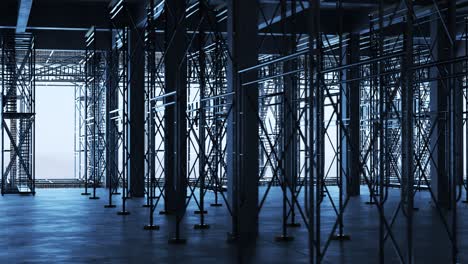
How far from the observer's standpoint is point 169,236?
1363 cm

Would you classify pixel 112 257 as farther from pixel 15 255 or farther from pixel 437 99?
pixel 437 99

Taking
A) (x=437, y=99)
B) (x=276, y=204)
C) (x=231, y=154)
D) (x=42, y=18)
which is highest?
(x=42, y=18)

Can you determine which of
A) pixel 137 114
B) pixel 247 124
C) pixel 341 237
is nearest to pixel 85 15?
pixel 137 114

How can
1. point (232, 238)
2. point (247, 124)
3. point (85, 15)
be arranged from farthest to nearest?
point (85, 15)
point (247, 124)
point (232, 238)

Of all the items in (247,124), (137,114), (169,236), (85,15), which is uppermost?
(85,15)

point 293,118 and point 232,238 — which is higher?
point 293,118

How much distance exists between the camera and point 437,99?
A: 66.0 feet

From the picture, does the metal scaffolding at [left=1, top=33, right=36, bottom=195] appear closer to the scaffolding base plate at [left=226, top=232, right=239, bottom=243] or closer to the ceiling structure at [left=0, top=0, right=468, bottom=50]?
the ceiling structure at [left=0, top=0, right=468, bottom=50]

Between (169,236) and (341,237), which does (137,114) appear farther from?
(341,237)

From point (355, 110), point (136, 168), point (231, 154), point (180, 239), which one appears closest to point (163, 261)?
point (180, 239)

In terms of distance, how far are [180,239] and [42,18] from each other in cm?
1382

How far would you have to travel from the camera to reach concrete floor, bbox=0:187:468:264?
36.4 feet

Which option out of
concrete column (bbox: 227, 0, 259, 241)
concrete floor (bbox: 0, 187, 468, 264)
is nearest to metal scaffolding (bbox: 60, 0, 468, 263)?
concrete column (bbox: 227, 0, 259, 241)

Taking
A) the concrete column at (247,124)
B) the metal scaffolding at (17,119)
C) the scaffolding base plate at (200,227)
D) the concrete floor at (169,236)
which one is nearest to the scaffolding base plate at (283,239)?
the concrete floor at (169,236)
